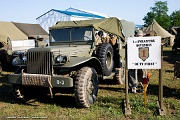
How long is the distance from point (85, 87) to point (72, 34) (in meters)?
2.24

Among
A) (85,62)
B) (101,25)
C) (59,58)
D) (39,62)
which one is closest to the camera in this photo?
(59,58)

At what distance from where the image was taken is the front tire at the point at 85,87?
5430 millimetres

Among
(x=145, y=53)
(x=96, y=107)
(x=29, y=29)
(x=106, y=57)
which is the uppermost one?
(x=29, y=29)

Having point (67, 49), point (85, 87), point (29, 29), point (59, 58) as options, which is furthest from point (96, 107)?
point (29, 29)

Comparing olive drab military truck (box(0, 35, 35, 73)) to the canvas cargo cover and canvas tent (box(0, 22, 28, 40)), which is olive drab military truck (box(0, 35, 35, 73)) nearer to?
the canvas cargo cover

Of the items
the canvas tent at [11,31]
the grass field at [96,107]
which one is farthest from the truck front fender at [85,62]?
the canvas tent at [11,31]

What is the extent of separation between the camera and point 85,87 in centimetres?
552

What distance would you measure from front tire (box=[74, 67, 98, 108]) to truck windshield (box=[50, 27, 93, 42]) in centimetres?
156

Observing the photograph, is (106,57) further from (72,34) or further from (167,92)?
(167,92)

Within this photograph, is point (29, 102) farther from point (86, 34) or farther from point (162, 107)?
point (162, 107)

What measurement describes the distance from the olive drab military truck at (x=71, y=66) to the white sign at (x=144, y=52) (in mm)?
971

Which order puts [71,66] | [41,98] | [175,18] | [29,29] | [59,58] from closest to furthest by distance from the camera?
[71,66], [59,58], [41,98], [29,29], [175,18]

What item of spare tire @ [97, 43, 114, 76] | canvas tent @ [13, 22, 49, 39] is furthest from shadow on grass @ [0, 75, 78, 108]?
canvas tent @ [13, 22, 49, 39]

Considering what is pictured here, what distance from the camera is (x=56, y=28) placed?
748 centimetres
